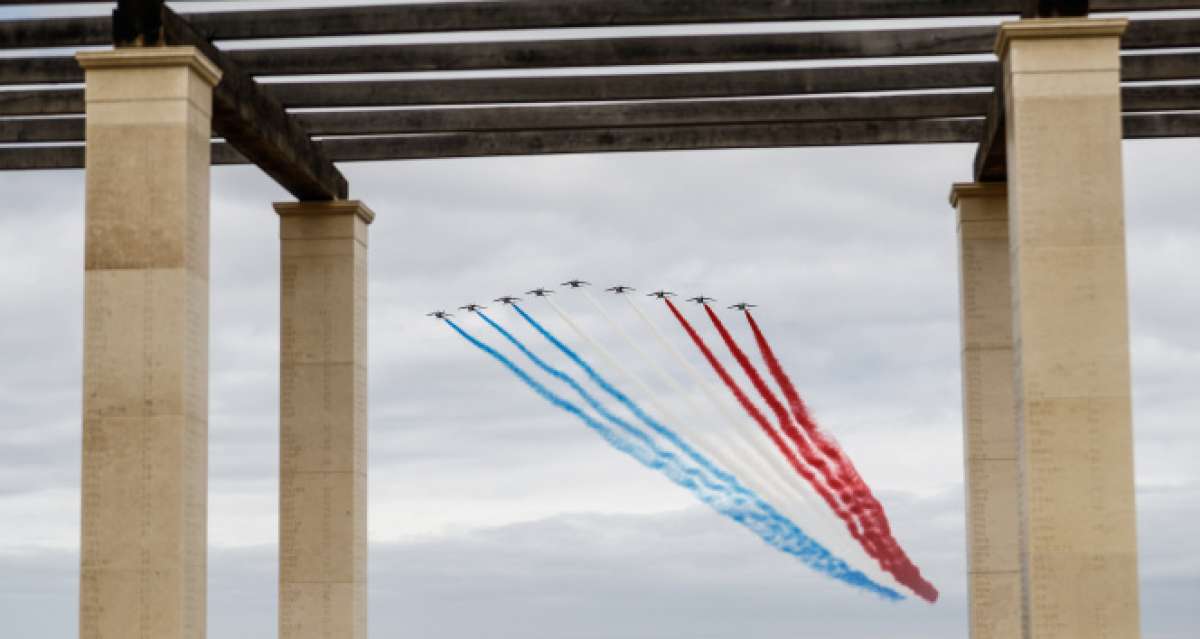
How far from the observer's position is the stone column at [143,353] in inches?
885

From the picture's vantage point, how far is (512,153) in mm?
31047

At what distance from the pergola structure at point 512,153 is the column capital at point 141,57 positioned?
0.04 metres

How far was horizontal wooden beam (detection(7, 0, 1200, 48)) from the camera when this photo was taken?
25.4 m

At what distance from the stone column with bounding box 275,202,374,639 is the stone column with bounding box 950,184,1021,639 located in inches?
435

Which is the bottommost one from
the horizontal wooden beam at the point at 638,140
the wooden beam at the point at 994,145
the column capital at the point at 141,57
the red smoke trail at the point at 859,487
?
the red smoke trail at the point at 859,487

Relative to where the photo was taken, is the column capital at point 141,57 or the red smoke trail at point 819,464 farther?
the red smoke trail at point 819,464

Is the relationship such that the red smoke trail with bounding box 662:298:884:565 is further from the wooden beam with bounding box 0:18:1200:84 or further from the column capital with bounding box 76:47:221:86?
the column capital with bounding box 76:47:221:86

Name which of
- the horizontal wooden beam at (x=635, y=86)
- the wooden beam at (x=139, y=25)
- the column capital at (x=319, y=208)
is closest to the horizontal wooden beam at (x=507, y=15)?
the wooden beam at (x=139, y=25)

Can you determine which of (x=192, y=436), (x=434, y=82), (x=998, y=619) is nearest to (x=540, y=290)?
(x=434, y=82)

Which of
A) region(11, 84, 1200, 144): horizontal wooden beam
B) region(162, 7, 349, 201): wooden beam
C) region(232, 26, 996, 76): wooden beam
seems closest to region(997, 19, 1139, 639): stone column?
region(232, 26, 996, 76): wooden beam

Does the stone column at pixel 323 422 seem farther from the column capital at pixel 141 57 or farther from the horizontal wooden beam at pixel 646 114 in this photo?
the column capital at pixel 141 57

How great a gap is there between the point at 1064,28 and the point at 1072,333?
4162 millimetres

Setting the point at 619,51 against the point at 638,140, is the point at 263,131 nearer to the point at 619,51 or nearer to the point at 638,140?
the point at 619,51

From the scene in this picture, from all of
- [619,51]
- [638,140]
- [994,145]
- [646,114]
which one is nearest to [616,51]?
[619,51]
